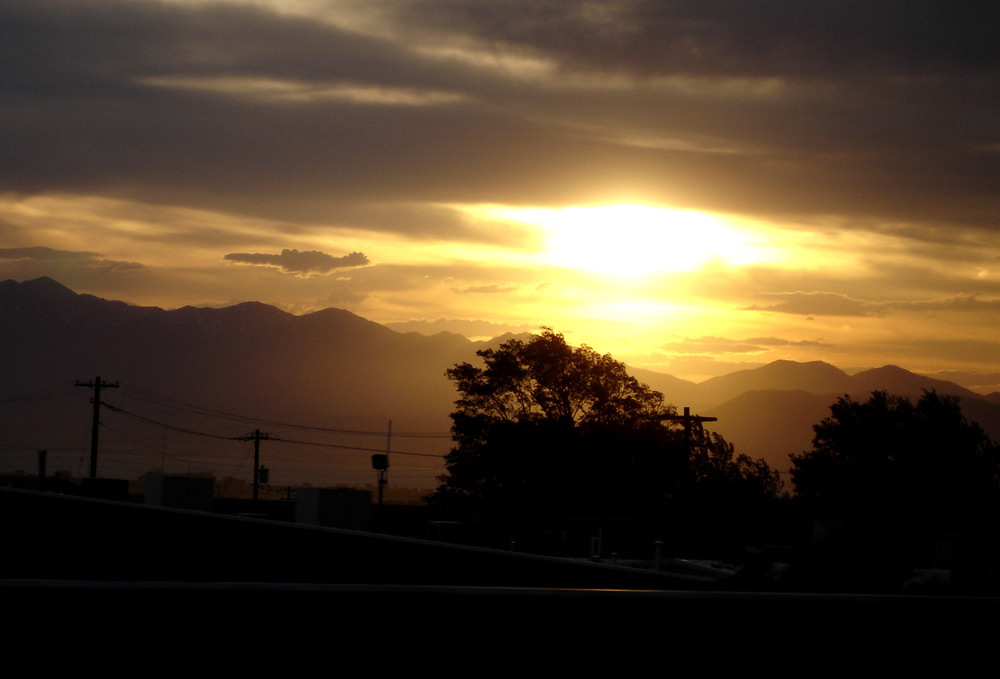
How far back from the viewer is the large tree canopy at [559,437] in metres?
59.6

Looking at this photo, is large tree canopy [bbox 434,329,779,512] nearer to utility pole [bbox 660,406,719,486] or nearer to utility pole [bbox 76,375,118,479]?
utility pole [bbox 660,406,719,486]

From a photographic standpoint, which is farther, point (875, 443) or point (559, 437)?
point (875, 443)

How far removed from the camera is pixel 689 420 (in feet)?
189

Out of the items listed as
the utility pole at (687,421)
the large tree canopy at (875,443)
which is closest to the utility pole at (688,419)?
the utility pole at (687,421)

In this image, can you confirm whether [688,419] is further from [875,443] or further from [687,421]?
[875,443]

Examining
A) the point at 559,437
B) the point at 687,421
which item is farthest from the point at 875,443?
the point at 559,437

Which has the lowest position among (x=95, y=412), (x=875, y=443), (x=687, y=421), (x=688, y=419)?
(x=95, y=412)

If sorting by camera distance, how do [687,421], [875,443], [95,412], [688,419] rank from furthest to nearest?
[95,412]
[875,443]
[687,421]
[688,419]

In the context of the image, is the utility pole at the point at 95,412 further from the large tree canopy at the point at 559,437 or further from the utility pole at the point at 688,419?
the utility pole at the point at 688,419

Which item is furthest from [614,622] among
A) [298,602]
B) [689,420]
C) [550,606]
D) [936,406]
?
[936,406]

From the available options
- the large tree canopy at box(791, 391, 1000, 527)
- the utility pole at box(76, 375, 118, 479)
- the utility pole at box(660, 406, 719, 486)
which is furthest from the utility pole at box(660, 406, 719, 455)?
the utility pole at box(76, 375, 118, 479)

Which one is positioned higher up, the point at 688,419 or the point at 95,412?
the point at 688,419

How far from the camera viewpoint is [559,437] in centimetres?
5956

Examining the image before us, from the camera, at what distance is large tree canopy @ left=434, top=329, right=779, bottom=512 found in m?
59.6
